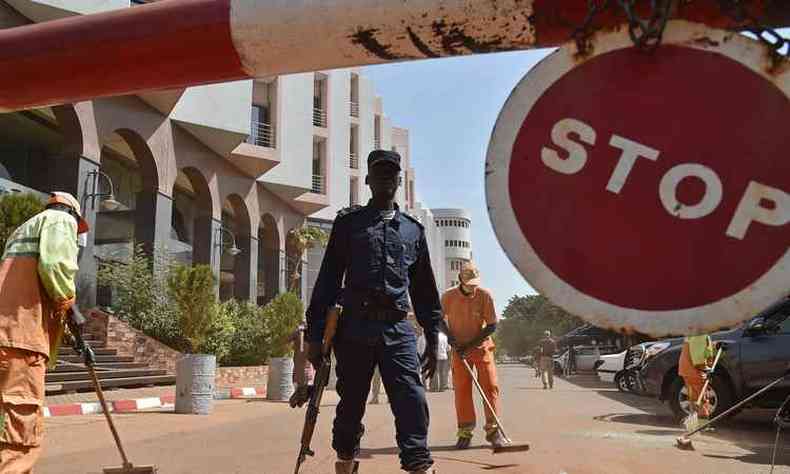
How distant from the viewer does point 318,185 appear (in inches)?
1406

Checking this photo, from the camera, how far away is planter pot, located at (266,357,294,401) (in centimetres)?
1481

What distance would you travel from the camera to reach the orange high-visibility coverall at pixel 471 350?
22.3 feet

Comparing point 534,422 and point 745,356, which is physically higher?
point 745,356

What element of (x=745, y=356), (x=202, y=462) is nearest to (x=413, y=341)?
(x=202, y=462)

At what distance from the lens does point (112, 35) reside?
2.90m

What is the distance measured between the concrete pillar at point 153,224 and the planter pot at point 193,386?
8330 millimetres

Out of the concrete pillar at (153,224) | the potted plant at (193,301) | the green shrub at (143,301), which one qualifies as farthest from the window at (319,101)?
the potted plant at (193,301)

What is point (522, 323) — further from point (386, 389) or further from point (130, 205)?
point (386, 389)

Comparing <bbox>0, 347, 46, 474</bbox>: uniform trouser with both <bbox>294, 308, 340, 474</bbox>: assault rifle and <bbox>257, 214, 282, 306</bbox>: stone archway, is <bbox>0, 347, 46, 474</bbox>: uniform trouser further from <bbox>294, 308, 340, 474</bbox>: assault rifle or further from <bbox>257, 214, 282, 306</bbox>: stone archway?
<bbox>257, 214, 282, 306</bbox>: stone archway

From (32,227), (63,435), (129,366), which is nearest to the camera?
(32,227)

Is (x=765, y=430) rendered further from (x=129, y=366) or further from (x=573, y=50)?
(x=129, y=366)

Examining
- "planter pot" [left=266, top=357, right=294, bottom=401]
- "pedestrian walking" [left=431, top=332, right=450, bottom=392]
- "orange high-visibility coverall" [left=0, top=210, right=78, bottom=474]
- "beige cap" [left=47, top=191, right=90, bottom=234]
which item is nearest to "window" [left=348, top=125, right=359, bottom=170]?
"pedestrian walking" [left=431, top=332, right=450, bottom=392]

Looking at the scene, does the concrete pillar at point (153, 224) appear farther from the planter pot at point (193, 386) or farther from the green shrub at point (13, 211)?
the planter pot at point (193, 386)

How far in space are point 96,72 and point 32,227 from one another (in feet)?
5.18
